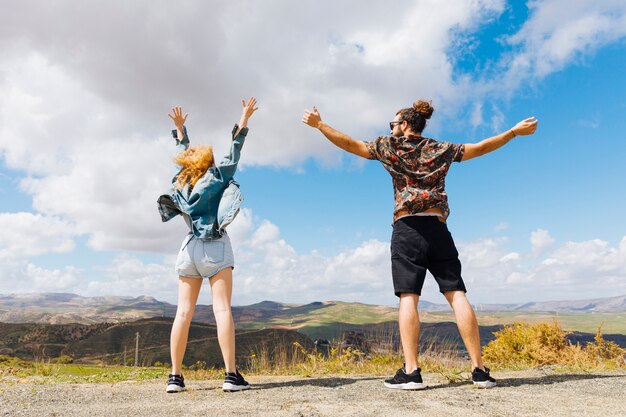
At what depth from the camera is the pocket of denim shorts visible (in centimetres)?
448

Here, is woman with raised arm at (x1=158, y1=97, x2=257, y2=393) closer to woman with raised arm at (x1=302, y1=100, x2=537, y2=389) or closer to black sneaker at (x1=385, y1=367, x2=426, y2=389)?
woman with raised arm at (x1=302, y1=100, x2=537, y2=389)

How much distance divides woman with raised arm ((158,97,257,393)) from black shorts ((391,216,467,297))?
167 centimetres

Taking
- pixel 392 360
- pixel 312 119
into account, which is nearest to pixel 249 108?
pixel 312 119

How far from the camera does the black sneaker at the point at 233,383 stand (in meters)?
4.20

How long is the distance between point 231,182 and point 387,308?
156830 mm

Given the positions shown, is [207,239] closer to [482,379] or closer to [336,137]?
[336,137]

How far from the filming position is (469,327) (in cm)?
424

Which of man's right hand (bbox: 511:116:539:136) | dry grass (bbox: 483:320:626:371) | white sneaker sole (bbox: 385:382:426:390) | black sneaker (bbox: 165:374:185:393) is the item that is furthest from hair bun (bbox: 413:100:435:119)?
dry grass (bbox: 483:320:626:371)

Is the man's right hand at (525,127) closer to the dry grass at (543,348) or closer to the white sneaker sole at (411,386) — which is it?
the white sneaker sole at (411,386)

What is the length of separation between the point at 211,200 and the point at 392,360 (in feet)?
13.1

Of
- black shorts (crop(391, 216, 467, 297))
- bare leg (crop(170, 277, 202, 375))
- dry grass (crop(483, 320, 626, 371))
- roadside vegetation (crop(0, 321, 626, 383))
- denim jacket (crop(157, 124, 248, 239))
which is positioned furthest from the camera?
dry grass (crop(483, 320, 626, 371))

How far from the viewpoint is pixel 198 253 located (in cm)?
451

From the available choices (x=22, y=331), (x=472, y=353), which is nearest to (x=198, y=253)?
(x=472, y=353)

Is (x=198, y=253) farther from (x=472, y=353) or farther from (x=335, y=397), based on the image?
(x=472, y=353)
